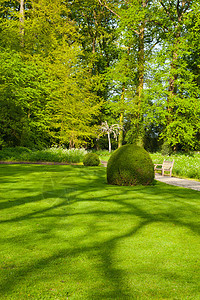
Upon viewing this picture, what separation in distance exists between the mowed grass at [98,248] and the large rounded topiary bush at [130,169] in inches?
92.7

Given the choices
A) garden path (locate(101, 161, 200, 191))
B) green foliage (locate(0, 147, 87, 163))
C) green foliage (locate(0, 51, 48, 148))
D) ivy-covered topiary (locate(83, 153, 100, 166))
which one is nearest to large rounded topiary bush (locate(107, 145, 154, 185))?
garden path (locate(101, 161, 200, 191))

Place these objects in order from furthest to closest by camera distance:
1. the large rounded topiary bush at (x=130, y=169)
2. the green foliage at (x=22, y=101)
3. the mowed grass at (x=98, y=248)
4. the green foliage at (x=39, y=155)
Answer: the green foliage at (x=22, y=101) < the green foliage at (x=39, y=155) < the large rounded topiary bush at (x=130, y=169) < the mowed grass at (x=98, y=248)

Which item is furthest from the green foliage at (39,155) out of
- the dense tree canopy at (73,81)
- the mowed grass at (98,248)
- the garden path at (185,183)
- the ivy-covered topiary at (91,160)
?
the mowed grass at (98,248)

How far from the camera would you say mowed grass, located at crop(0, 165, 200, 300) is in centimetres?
295

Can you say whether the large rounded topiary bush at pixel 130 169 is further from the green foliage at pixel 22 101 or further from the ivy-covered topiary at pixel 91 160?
the green foliage at pixel 22 101

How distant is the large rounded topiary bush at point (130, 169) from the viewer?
9922 mm

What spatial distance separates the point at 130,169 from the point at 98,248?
5994 millimetres

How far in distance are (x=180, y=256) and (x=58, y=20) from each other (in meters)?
30.1

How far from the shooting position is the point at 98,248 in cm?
407

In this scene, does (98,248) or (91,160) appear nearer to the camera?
(98,248)

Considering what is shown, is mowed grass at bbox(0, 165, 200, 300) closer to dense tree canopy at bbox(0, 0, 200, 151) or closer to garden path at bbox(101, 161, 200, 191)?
garden path at bbox(101, 161, 200, 191)

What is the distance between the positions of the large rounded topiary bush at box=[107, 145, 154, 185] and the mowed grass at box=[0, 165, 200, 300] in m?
2.36

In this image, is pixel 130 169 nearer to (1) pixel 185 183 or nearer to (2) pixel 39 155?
(1) pixel 185 183

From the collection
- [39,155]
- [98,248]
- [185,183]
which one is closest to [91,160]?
[39,155]
